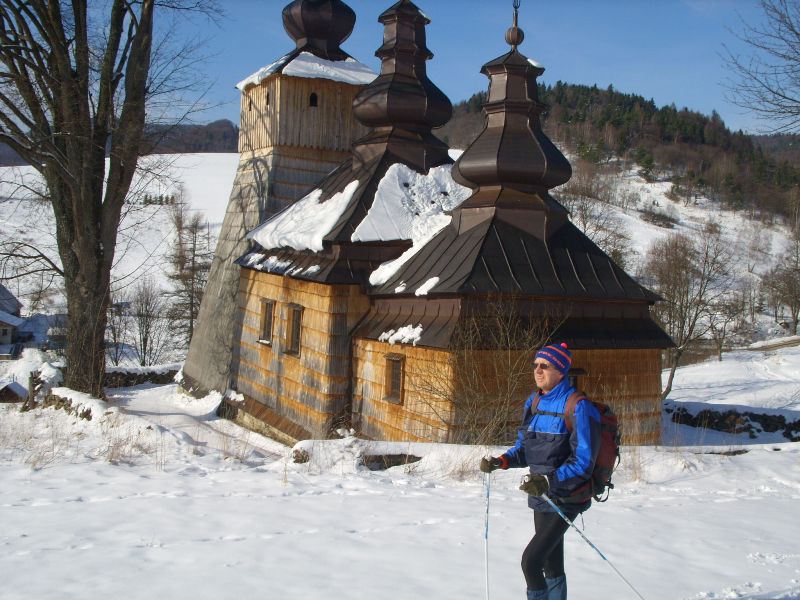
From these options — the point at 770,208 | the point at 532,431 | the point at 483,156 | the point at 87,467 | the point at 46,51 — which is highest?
the point at 770,208

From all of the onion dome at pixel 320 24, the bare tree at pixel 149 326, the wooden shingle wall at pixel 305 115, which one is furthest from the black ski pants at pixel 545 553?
the bare tree at pixel 149 326

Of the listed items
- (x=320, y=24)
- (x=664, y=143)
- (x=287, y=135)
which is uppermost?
(x=664, y=143)

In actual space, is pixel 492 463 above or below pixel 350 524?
above

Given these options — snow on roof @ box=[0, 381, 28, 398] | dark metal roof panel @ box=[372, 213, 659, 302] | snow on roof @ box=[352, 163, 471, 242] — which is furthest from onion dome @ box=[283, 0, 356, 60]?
snow on roof @ box=[0, 381, 28, 398]

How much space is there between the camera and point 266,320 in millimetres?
16516

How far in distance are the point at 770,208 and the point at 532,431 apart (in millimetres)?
92109

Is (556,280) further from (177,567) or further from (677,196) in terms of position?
(677,196)

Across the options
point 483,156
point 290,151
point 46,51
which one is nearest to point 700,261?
point 290,151

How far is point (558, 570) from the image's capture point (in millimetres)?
4141

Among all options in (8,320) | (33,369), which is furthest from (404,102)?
(8,320)

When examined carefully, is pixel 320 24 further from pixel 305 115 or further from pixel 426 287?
pixel 426 287

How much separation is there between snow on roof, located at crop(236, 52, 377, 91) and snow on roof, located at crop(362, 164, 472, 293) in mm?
4703

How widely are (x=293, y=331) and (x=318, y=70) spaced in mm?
7396

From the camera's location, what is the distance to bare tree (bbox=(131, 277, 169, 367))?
44438mm
